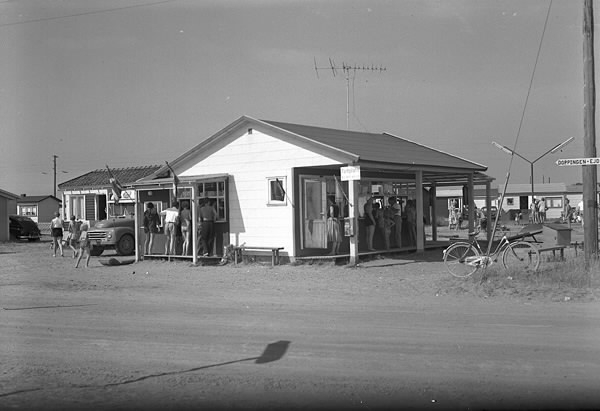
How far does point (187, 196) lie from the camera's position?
22.0 meters

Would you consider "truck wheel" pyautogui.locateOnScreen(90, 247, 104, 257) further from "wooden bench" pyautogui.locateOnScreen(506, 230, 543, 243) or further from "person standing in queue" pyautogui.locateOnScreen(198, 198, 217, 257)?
"wooden bench" pyautogui.locateOnScreen(506, 230, 543, 243)

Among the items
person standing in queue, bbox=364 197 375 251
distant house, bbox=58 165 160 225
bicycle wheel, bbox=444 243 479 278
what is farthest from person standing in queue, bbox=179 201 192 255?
distant house, bbox=58 165 160 225

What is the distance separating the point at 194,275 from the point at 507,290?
8280mm

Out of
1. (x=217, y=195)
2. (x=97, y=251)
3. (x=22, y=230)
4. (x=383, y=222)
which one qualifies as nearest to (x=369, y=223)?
(x=383, y=222)

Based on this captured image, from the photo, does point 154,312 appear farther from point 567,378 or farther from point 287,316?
point 567,378

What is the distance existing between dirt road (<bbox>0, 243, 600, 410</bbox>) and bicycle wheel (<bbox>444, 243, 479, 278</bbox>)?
61cm

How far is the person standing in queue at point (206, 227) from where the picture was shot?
21.0 metres

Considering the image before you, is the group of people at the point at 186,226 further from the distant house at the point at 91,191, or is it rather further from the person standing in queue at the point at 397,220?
the distant house at the point at 91,191

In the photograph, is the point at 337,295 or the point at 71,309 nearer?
the point at 71,309

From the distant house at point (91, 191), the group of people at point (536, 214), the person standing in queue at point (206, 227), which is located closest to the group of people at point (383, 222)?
the person standing in queue at point (206, 227)

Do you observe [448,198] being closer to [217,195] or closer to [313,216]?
[217,195]

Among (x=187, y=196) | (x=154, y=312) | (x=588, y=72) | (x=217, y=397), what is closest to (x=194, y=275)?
(x=187, y=196)

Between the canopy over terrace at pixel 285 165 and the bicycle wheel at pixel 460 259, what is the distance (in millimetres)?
3769

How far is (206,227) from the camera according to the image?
21.1 m
